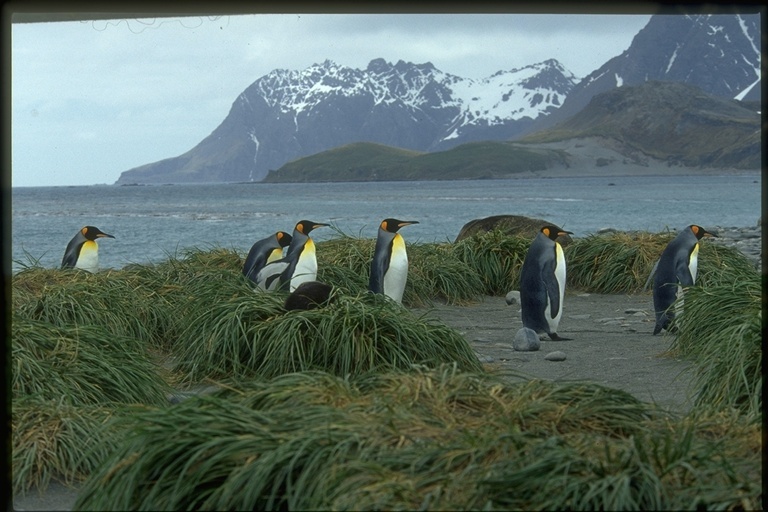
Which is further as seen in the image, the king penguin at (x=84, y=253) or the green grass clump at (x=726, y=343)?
the king penguin at (x=84, y=253)

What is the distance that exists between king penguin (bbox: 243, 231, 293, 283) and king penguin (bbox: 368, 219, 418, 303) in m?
0.95

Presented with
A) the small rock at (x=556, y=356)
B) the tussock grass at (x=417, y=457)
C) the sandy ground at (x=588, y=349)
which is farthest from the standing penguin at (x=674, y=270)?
the tussock grass at (x=417, y=457)

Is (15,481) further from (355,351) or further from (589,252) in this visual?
(589,252)

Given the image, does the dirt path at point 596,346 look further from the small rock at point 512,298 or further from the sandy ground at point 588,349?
the small rock at point 512,298

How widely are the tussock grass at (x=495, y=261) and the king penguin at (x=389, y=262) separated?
1.85m

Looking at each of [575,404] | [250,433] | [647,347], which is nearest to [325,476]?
[250,433]

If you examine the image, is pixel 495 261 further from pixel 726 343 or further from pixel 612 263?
pixel 726 343

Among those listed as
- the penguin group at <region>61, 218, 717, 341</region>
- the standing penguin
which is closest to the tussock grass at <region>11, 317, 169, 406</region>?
the penguin group at <region>61, 218, 717, 341</region>

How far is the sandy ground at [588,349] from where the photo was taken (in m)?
4.95

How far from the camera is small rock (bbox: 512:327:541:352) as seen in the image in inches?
260

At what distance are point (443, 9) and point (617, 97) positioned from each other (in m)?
155

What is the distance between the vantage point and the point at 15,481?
3.48 m

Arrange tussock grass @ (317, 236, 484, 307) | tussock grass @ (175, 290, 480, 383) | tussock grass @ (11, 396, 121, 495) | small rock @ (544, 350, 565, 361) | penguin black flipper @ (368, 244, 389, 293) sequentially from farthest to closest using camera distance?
tussock grass @ (317, 236, 484, 307)
penguin black flipper @ (368, 244, 389, 293)
small rock @ (544, 350, 565, 361)
tussock grass @ (175, 290, 480, 383)
tussock grass @ (11, 396, 121, 495)

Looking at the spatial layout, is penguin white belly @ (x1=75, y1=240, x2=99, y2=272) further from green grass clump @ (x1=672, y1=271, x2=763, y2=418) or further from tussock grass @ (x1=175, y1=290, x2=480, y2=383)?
green grass clump @ (x1=672, y1=271, x2=763, y2=418)
